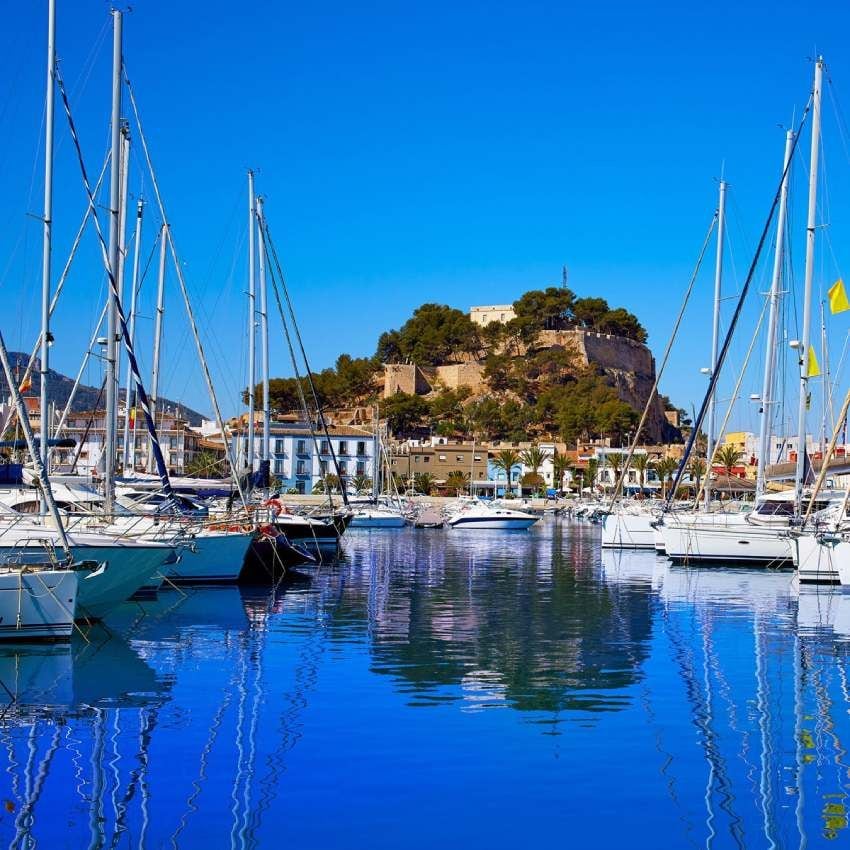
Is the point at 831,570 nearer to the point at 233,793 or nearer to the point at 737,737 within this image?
the point at 737,737

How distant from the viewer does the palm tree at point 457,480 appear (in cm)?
11031

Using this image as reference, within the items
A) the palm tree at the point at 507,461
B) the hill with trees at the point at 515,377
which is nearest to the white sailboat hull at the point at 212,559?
the palm tree at the point at 507,461

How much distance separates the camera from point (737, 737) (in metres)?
12.0

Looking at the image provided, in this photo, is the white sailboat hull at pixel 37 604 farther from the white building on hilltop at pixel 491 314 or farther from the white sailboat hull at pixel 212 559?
the white building on hilltop at pixel 491 314

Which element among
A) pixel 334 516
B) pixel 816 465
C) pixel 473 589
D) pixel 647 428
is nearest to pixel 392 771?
pixel 473 589

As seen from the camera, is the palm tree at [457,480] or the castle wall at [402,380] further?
the castle wall at [402,380]

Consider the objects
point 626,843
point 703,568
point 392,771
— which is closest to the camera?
point 626,843

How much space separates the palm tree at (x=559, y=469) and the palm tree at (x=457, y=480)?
9494 millimetres

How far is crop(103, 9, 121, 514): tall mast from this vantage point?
898 inches

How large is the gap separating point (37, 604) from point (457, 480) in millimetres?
95471

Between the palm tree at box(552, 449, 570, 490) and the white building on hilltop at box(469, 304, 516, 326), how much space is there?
41.1 m

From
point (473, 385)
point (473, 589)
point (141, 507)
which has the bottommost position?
point (473, 589)

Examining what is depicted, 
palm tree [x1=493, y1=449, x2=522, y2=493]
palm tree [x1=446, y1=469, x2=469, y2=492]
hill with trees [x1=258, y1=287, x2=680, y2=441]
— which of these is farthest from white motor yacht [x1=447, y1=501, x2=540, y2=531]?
hill with trees [x1=258, y1=287, x2=680, y2=441]

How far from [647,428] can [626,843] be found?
130861 mm
